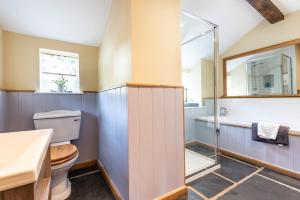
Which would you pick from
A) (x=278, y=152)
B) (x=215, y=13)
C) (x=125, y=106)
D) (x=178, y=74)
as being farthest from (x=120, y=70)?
(x=278, y=152)

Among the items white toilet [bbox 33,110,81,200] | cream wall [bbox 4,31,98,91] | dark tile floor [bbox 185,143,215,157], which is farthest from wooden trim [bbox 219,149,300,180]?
cream wall [bbox 4,31,98,91]

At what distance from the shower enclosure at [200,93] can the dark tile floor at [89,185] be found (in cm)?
99

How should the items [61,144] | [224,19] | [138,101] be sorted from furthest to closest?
[224,19], [61,144], [138,101]

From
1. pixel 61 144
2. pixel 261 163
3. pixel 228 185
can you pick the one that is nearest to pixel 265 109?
pixel 261 163

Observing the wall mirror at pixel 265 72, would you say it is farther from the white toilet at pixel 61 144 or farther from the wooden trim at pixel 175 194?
the white toilet at pixel 61 144

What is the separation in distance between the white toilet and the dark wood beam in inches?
116

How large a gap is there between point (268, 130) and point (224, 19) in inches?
72.7

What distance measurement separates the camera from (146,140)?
4.32 feet

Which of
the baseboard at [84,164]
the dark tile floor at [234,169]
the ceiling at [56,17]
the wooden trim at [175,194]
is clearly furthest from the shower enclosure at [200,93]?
the baseboard at [84,164]

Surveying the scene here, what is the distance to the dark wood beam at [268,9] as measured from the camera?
7.09 feet

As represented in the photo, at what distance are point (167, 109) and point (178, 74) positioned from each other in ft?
1.27

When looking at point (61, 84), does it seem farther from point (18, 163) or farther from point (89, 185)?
point (18, 163)

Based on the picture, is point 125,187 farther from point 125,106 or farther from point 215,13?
point 215,13

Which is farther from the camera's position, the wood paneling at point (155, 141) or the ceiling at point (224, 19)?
the ceiling at point (224, 19)
